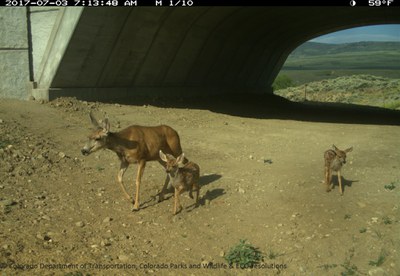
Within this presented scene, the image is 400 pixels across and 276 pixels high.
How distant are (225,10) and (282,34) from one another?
37.4 feet

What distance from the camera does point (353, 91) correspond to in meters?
49.8

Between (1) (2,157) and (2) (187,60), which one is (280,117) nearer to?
(2) (187,60)

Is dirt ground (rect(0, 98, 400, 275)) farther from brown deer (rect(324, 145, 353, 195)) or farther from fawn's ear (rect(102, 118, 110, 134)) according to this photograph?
fawn's ear (rect(102, 118, 110, 134))

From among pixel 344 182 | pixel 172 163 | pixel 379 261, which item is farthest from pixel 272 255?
pixel 344 182

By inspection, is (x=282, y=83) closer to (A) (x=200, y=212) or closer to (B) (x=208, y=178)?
(B) (x=208, y=178)

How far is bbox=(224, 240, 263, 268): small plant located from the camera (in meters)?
6.57

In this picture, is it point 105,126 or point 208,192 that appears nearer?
point 105,126

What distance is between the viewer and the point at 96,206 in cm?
842

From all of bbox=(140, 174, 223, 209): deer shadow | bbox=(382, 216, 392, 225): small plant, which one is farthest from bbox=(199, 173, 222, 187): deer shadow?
bbox=(382, 216, 392, 225): small plant

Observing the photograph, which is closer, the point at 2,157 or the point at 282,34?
the point at 2,157

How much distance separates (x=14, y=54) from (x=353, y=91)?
4060cm

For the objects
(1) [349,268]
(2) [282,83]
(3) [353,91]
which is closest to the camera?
(1) [349,268]

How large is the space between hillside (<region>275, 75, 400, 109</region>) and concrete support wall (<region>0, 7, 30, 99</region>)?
3194 cm

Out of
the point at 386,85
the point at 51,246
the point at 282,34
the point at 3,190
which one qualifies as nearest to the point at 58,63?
the point at 3,190
